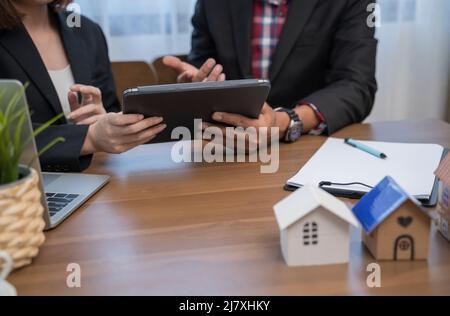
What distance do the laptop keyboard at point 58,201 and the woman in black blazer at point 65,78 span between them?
5.8 inches

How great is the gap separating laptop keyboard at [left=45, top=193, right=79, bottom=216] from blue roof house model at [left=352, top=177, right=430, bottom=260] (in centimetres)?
48

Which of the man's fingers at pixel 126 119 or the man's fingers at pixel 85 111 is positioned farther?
the man's fingers at pixel 85 111

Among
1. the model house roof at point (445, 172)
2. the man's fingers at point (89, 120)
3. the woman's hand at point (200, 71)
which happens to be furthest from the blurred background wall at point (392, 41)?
the model house roof at point (445, 172)

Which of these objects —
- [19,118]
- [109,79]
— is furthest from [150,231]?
[109,79]

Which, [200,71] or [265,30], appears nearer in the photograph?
[200,71]

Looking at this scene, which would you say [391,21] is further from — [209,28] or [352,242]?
[352,242]

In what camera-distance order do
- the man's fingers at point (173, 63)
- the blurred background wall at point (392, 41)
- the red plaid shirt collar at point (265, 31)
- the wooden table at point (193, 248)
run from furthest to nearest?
the blurred background wall at point (392, 41) → the red plaid shirt collar at point (265, 31) → the man's fingers at point (173, 63) → the wooden table at point (193, 248)

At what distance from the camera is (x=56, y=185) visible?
0.90 meters

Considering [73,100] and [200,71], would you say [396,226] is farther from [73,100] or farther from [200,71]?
[73,100]

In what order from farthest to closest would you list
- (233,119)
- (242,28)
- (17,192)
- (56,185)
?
(242,28) < (233,119) < (56,185) < (17,192)

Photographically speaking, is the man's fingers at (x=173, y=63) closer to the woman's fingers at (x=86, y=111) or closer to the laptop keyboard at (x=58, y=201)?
the woman's fingers at (x=86, y=111)

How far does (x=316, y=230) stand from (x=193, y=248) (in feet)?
0.57

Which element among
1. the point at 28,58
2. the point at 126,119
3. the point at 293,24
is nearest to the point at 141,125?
the point at 126,119

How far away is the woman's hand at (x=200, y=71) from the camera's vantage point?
1171 mm
